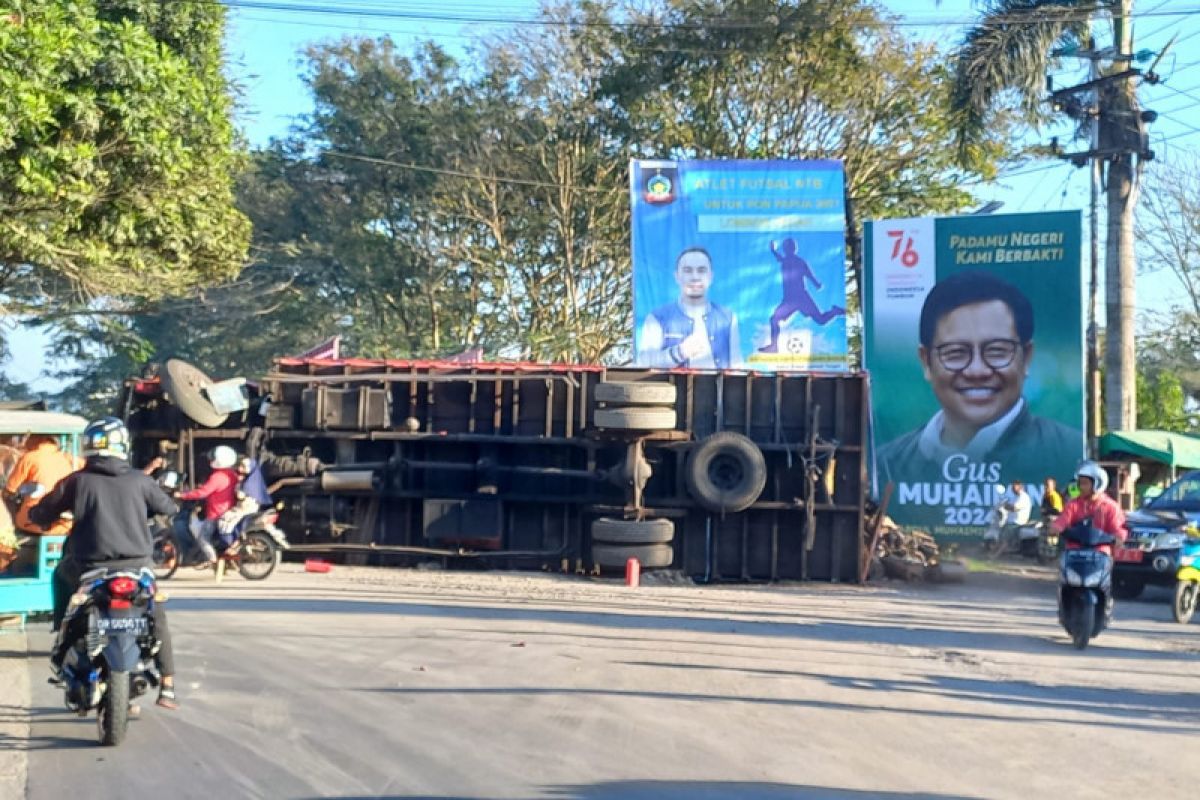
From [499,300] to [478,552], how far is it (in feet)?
57.7

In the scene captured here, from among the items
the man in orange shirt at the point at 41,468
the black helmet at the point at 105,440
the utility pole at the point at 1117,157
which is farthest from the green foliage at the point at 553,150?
the black helmet at the point at 105,440

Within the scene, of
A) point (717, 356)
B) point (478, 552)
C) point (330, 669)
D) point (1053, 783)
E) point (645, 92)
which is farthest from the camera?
point (645, 92)

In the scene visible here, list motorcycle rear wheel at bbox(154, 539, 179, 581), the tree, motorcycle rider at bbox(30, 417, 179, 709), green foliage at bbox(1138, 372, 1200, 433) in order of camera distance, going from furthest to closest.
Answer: green foliage at bbox(1138, 372, 1200, 433) → motorcycle rear wheel at bbox(154, 539, 179, 581) → the tree → motorcycle rider at bbox(30, 417, 179, 709)

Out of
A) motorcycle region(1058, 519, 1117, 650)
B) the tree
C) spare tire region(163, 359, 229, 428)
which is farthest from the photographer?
spare tire region(163, 359, 229, 428)

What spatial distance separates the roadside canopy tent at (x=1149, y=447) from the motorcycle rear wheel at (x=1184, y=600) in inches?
395

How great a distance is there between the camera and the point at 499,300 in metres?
36.9

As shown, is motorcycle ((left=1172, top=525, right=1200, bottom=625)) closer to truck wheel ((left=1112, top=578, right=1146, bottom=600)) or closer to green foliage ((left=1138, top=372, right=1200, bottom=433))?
truck wheel ((left=1112, top=578, right=1146, bottom=600))

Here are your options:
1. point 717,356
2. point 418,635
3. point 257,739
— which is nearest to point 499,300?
point 717,356

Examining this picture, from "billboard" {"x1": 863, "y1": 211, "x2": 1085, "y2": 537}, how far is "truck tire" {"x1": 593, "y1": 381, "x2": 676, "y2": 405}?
8.31 metres

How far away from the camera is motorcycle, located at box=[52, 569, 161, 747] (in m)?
7.73

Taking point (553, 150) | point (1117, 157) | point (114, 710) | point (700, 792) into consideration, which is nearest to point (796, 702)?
point (700, 792)

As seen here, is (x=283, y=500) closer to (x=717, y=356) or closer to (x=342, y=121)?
(x=717, y=356)

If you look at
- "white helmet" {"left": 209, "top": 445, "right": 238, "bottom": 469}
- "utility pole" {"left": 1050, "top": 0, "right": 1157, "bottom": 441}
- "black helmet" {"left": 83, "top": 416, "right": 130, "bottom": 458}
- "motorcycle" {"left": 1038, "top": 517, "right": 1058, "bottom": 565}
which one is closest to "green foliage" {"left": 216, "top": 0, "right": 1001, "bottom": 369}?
"utility pole" {"left": 1050, "top": 0, "right": 1157, "bottom": 441}

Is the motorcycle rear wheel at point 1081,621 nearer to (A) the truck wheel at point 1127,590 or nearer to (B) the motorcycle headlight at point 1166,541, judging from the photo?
(B) the motorcycle headlight at point 1166,541
